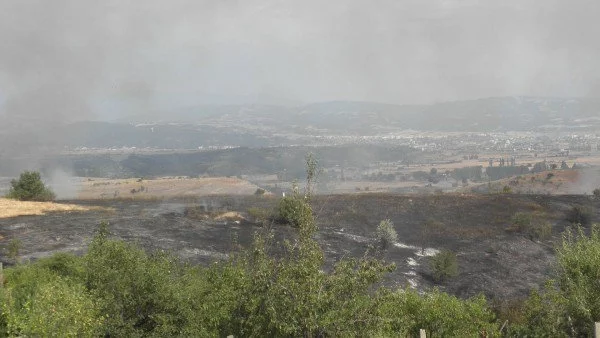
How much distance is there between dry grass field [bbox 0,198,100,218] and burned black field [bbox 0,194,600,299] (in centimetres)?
262

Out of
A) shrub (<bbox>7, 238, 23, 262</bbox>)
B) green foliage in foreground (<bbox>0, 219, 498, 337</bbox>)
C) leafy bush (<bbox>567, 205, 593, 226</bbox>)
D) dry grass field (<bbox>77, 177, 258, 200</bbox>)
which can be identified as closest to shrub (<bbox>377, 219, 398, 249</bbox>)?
leafy bush (<bbox>567, 205, 593, 226</bbox>)

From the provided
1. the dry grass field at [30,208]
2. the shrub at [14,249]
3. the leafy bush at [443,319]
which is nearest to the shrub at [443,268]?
the leafy bush at [443,319]

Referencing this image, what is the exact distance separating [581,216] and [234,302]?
→ 53100mm

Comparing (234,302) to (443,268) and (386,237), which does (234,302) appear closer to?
(443,268)

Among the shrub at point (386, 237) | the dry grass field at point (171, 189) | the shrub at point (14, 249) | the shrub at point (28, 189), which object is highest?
the shrub at point (28, 189)

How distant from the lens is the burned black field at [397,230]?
3838 cm

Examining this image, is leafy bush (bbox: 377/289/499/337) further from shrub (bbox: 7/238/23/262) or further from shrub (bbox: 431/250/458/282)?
shrub (bbox: 7/238/23/262)

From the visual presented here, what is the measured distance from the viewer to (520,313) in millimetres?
27609

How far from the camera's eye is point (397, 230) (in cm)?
5425

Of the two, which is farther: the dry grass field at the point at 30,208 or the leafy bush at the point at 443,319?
the dry grass field at the point at 30,208

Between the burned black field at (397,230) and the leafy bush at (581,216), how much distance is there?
108cm

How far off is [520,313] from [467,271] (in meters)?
12.2

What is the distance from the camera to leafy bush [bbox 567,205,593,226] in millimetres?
55894

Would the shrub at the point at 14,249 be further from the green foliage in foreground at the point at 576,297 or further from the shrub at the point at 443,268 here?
the green foliage in foreground at the point at 576,297
